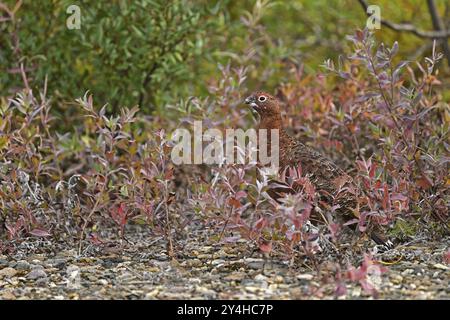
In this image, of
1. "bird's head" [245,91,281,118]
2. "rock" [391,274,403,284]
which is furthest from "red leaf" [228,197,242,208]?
"bird's head" [245,91,281,118]

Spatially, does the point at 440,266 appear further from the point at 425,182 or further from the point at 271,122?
the point at 271,122

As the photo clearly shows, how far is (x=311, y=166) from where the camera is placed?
4832 mm

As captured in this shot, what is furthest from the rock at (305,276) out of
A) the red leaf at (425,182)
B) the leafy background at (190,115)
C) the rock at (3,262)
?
the rock at (3,262)

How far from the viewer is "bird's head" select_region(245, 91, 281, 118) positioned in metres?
5.30

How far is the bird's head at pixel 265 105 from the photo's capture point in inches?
209

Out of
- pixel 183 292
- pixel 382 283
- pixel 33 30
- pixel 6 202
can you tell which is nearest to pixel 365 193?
pixel 382 283

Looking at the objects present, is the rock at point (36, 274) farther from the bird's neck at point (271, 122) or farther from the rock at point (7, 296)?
the bird's neck at point (271, 122)

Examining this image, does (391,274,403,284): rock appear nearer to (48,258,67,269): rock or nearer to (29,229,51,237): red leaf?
(48,258,67,269): rock

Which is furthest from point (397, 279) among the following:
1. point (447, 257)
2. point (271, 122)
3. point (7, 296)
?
point (7, 296)

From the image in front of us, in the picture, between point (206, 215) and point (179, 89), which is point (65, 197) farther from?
point (179, 89)

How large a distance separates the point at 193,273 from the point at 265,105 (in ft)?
4.81

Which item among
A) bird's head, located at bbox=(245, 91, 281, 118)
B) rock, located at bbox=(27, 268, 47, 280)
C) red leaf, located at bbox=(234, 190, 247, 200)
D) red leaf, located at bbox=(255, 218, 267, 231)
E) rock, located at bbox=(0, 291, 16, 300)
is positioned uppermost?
bird's head, located at bbox=(245, 91, 281, 118)

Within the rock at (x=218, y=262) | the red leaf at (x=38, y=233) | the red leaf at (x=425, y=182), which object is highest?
the red leaf at (x=425, y=182)

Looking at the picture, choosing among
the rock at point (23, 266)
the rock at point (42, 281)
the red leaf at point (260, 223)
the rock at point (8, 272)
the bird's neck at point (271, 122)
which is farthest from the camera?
the bird's neck at point (271, 122)
